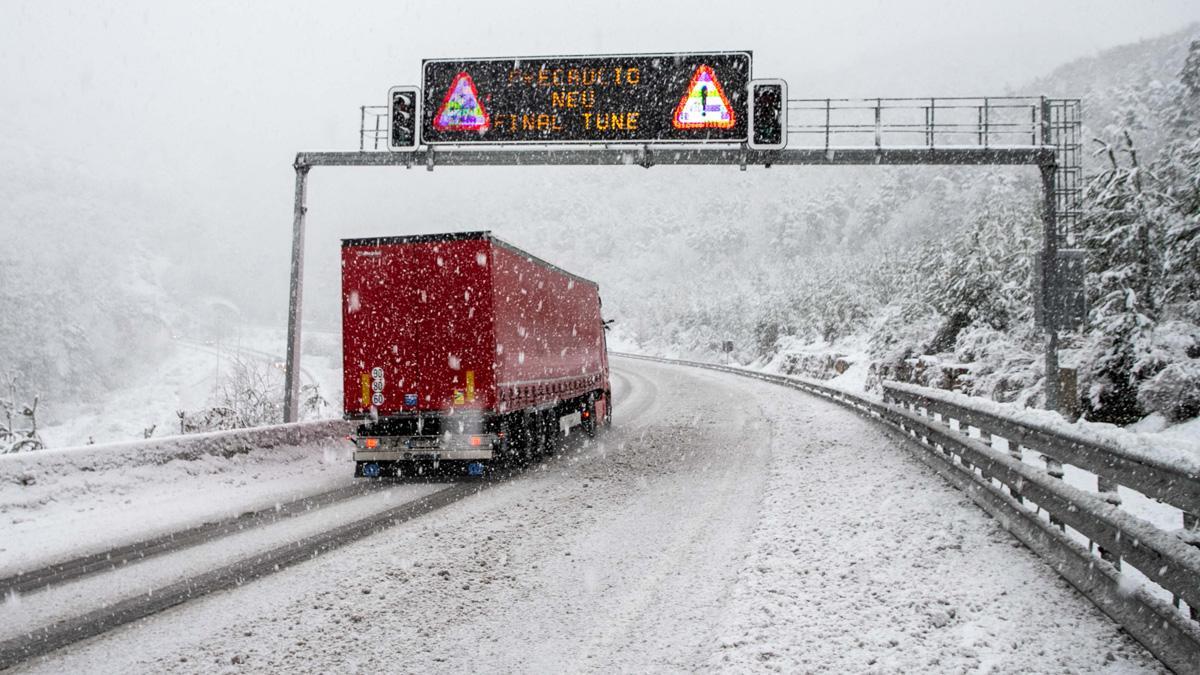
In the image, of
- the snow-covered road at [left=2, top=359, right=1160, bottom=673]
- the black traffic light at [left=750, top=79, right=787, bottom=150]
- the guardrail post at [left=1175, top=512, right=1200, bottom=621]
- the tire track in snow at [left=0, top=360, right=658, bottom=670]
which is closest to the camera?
the guardrail post at [left=1175, top=512, right=1200, bottom=621]

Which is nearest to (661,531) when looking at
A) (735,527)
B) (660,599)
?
(735,527)

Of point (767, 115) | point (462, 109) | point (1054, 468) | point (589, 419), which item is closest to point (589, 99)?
point (462, 109)

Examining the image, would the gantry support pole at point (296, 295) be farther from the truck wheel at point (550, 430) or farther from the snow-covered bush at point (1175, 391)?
the snow-covered bush at point (1175, 391)

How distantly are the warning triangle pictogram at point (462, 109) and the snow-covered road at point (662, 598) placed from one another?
6932mm

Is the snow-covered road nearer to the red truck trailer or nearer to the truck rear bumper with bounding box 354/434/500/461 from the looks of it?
the truck rear bumper with bounding box 354/434/500/461

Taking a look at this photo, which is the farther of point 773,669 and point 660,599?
point 660,599

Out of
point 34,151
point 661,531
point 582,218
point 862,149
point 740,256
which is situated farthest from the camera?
point 582,218

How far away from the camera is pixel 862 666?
3656 millimetres

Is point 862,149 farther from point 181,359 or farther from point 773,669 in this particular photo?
point 181,359

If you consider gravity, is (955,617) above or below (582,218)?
below

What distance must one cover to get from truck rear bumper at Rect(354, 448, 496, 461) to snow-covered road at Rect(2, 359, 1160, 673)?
1.31 m

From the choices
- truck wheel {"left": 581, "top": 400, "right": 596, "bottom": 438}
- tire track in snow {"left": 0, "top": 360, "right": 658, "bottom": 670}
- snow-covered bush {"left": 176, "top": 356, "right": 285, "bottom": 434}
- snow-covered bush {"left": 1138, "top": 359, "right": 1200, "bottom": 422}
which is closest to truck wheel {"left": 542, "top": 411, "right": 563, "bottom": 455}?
truck wheel {"left": 581, "top": 400, "right": 596, "bottom": 438}

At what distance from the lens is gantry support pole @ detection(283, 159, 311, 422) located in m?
12.5

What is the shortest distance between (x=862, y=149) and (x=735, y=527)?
8.25 m
